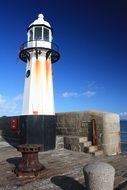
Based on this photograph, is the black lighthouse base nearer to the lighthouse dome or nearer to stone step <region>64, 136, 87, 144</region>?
stone step <region>64, 136, 87, 144</region>

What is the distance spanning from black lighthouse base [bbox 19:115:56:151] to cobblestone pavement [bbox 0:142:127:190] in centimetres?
164

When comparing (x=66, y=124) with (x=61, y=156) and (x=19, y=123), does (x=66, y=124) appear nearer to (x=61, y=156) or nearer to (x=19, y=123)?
(x=19, y=123)

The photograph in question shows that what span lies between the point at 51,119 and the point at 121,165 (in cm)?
495

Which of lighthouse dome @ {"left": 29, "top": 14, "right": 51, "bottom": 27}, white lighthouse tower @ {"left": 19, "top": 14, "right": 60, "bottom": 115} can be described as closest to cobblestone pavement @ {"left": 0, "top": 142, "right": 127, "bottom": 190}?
white lighthouse tower @ {"left": 19, "top": 14, "right": 60, "bottom": 115}

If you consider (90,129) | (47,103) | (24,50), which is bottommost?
(90,129)

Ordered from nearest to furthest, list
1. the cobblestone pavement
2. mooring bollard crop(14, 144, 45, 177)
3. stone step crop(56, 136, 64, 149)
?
1. the cobblestone pavement
2. mooring bollard crop(14, 144, 45, 177)
3. stone step crop(56, 136, 64, 149)

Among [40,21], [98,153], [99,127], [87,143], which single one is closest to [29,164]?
[98,153]

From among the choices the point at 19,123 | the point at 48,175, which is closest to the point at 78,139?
the point at 19,123

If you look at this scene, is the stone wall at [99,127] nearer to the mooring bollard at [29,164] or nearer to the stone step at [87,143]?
the stone step at [87,143]

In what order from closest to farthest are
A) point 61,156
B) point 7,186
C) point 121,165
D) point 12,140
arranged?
point 7,186, point 121,165, point 61,156, point 12,140

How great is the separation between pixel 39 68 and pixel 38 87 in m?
1.05

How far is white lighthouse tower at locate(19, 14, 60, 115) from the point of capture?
45.9 ft

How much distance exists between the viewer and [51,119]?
12578mm

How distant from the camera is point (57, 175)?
726 centimetres
